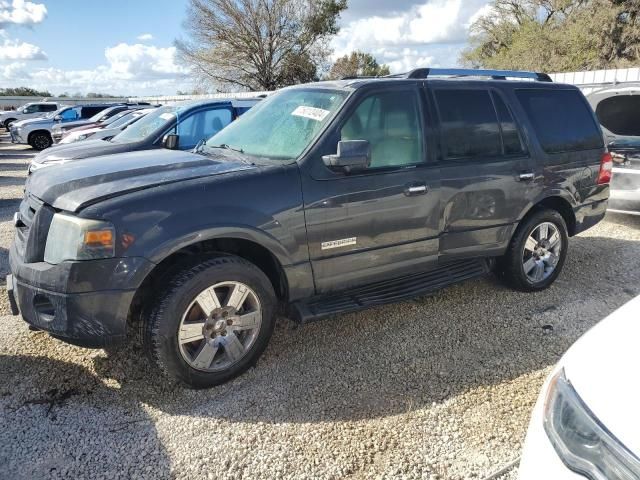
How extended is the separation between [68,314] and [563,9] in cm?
3132

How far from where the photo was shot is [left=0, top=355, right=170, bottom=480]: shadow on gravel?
254cm

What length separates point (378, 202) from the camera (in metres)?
3.55

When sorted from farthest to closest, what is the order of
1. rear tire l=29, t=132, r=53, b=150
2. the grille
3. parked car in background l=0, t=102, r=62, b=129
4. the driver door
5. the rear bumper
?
1. parked car in background l=0, t=102, r=62, b=129
2. rear tire l=29, t=132, r=53, b=150
3. the rear bumper
4. the driver door
5. the grille

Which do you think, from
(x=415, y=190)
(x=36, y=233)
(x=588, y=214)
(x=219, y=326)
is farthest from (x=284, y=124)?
(x=588, y=214)

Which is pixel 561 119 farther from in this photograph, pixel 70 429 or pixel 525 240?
pixel 70 429

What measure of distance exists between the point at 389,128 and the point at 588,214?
2.52 meters

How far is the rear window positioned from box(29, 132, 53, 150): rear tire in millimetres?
20474

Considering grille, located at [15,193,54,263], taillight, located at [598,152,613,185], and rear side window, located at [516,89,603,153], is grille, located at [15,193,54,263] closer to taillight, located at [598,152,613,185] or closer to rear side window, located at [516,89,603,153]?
rear side window, located at [516,89,603,153]

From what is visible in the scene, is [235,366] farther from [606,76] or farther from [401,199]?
[606,76]

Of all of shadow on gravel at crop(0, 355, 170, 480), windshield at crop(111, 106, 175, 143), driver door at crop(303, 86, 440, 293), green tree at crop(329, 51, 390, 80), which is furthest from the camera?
green tree at crop(329, 51, 390, 80)

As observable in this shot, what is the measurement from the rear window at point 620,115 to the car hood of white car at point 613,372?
6.38 m

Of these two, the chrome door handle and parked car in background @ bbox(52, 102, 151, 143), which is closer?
the chrome door handle

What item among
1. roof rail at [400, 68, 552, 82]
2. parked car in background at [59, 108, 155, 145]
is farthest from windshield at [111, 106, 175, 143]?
roof rail at [400, 68, 552, 82]

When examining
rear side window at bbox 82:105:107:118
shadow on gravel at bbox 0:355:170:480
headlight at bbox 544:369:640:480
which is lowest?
shadow on gravel at bbox 0:355:170:480
